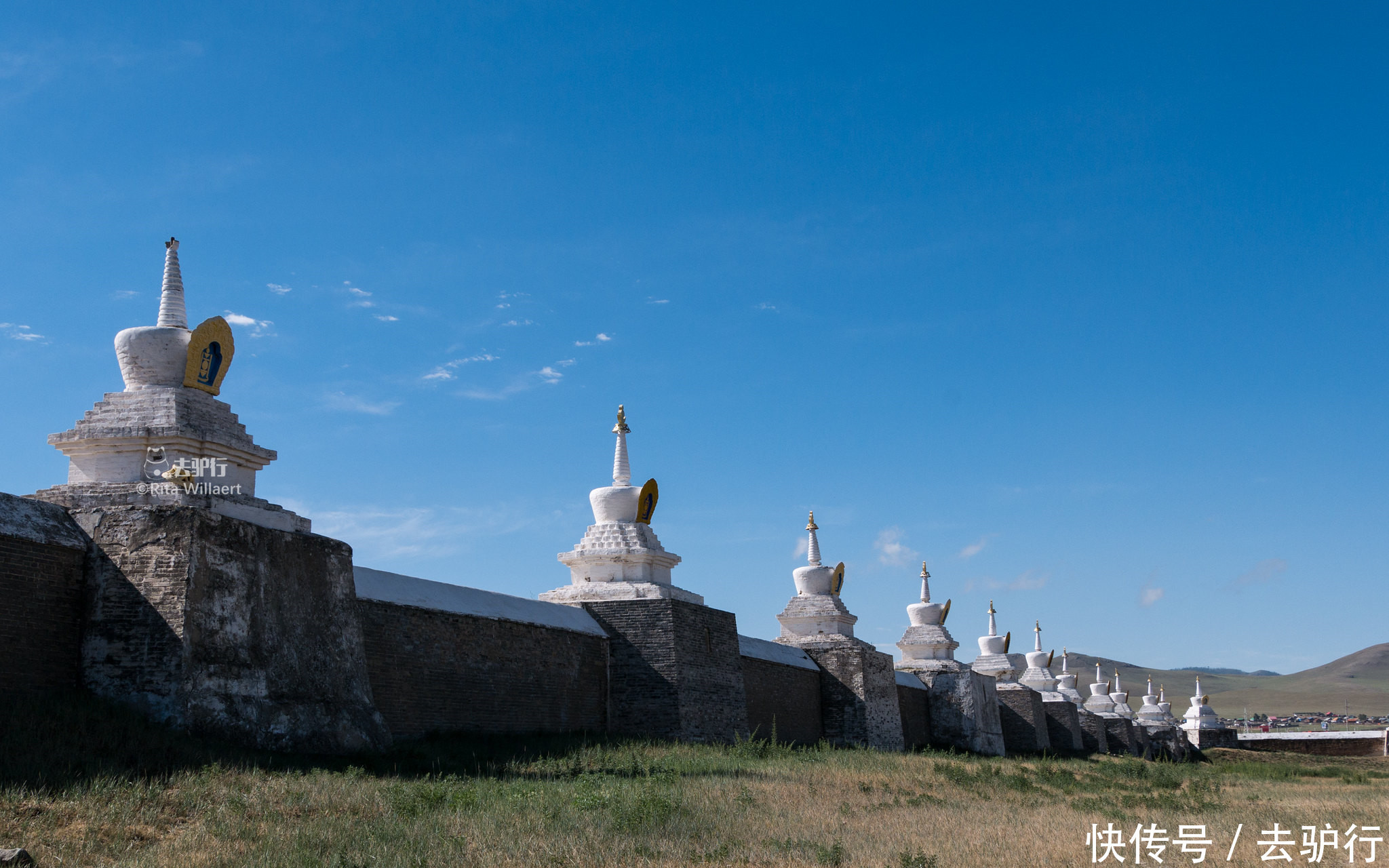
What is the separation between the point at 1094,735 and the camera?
2041 inches

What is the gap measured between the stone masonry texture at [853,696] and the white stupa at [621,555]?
740cm

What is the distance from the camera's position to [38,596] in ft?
38.0

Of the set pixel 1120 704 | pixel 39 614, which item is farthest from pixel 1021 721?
pixel 39 614

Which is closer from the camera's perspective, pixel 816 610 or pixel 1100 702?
pixel 816 610

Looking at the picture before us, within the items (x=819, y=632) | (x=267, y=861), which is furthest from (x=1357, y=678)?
(x=267, y=861)

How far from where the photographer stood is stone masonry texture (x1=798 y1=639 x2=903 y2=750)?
2888 cm

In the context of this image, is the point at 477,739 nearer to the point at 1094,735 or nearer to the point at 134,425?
the point at 134,425

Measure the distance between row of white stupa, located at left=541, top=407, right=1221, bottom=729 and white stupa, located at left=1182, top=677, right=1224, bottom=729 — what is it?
1306 cm

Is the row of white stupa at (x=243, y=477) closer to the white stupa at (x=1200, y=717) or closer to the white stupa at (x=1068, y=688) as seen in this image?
the white stupa at (x=1068, y=688)

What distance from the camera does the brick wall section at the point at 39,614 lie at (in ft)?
36.9

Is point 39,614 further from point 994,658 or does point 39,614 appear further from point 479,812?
point 994,658

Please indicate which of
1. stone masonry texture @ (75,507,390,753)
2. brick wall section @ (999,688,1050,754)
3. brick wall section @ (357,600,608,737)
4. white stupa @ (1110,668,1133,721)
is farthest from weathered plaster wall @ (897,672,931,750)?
white stupa @ (1110,668,1133,721)

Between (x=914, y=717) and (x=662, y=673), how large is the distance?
50.6 feet

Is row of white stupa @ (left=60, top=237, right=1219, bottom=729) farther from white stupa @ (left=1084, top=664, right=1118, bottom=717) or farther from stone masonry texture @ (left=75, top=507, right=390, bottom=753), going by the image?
white stupa @ (left=1084, top=664, right=1118, bottom=717)
